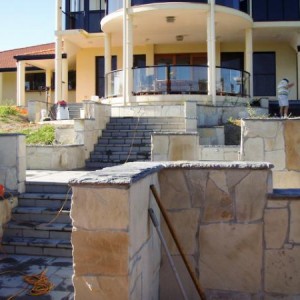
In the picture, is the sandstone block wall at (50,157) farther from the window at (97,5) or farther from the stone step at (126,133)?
the window at (97,5)

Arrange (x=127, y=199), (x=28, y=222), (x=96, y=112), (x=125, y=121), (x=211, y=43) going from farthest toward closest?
(x=211, y=43)
(x=125, y=121)
(x=96, y=112)
(x=28, y=222)
(x=127, y=199)

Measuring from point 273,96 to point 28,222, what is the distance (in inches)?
663

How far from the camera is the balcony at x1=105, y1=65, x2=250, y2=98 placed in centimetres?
1598

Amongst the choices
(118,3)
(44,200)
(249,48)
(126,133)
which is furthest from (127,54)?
(44,200)

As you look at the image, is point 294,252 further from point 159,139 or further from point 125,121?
point 125,121

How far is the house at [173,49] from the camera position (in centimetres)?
1608

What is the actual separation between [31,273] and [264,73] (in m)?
18.4

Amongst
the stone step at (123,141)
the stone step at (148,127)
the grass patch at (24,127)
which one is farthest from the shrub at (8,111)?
the stone step at (123,141)

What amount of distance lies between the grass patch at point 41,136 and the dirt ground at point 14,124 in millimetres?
970

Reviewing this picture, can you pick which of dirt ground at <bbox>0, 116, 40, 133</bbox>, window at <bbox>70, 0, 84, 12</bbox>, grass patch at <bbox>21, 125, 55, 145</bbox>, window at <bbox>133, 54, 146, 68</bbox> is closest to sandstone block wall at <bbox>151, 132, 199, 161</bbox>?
grass patch at <bbox>21, 125, 55, 145</bbox>

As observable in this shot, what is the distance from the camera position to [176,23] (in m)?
17.2

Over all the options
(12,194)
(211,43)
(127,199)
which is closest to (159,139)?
(12,194)

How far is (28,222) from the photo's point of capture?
19.7ft

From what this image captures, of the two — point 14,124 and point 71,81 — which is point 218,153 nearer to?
point 14,124
